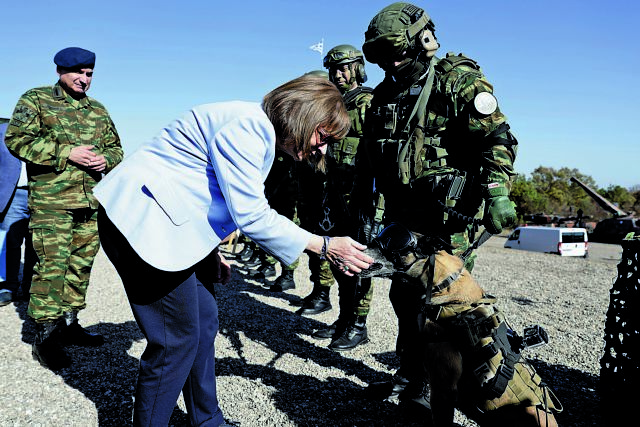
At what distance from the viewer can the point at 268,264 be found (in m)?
7.76

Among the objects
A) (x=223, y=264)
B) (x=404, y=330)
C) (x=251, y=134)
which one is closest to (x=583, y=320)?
(x=404, y=330)

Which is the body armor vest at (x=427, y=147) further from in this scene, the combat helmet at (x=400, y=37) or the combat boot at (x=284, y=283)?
the combat boot at (x=284, y=283)

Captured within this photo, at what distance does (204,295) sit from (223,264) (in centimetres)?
28

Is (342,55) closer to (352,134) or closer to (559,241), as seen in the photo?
(352,134)

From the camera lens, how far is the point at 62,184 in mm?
3984

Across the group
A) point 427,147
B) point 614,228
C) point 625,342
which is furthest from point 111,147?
point 614,228

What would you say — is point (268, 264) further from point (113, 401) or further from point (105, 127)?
point (113, 401)

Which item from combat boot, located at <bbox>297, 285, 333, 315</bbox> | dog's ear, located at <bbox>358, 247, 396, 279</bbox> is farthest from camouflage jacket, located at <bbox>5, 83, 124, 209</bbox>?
combat boot, located at <bbox>297, 285, 333, 315</bbox>

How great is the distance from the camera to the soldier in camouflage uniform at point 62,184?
3.80 metres

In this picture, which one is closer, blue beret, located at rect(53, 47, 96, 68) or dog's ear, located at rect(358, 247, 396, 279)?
dog's ear, located at rect(358, 247, 396, 279)

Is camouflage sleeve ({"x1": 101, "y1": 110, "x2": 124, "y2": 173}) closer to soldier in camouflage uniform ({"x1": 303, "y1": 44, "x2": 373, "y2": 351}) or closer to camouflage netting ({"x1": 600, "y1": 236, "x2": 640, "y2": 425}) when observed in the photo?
soldier in camouflage uniform ({"x1": 303, "y1": 44, "x2": 373, "y2": 351})

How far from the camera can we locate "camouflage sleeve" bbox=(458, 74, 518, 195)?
2.88 metres

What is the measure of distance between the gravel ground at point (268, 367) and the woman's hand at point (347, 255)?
3.99ft

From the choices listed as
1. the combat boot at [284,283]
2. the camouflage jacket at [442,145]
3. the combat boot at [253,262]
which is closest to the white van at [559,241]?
the combat boot at [253,262]
